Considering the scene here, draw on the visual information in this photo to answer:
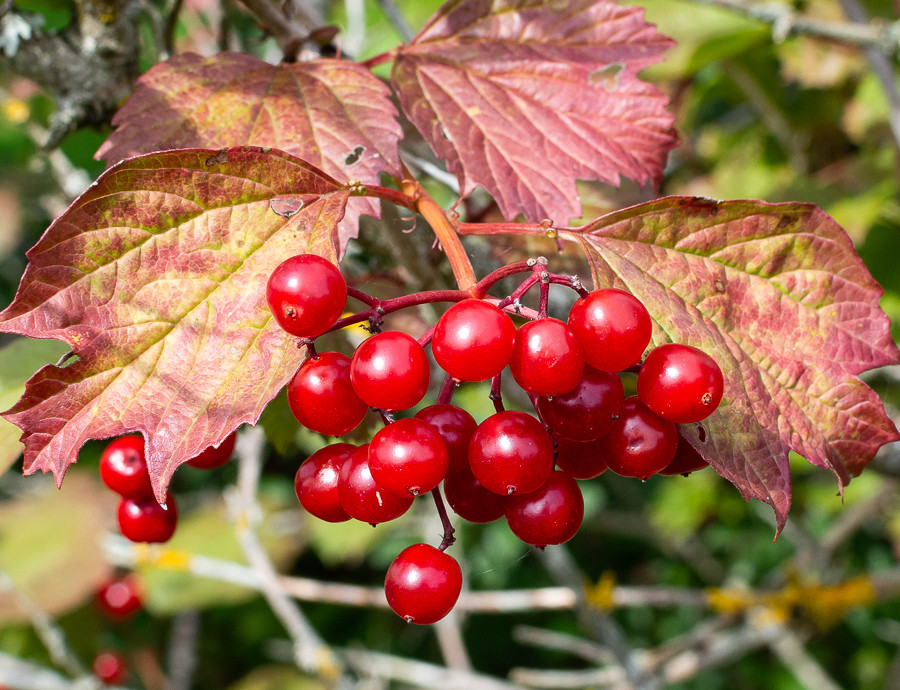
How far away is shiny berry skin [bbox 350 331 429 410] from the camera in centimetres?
61

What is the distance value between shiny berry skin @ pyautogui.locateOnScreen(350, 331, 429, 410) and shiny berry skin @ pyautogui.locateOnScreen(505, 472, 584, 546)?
155mm

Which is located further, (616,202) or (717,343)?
(616,202)

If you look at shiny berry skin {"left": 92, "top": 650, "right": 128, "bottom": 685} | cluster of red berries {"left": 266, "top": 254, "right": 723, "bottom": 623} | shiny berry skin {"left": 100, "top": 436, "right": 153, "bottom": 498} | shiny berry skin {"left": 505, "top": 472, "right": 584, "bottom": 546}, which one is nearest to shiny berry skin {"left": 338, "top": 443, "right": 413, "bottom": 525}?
cluster of red berries {"left": 266, "top": 254, "right": 723, "bottom": 623}

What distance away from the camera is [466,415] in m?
0.69

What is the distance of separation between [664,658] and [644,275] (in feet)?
4.77

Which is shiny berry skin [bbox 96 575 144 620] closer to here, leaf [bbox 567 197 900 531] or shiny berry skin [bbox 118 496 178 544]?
shiny berry skin [bbox 118 496 178 544]

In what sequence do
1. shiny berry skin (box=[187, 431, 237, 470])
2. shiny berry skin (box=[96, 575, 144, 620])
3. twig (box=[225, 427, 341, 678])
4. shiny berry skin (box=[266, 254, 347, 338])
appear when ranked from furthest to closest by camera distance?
shiny berry skin (box=[96, 575, 144, 620]) → twig (box=[225, 427, 341, 678]) → shiny berry skin (box=[187, 431, 237, 470]) → shiny berry skin (box=[266, 254, 347, 338])

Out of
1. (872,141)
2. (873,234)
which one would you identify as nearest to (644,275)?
(873,234)

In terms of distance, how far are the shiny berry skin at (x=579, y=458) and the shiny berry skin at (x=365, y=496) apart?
0.18 metres

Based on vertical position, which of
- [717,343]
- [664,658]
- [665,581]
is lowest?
[665,581]

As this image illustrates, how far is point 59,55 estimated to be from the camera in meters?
1.15

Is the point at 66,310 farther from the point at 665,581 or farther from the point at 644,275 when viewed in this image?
the point at 665,581

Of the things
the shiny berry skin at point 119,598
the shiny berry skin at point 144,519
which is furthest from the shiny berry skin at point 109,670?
the shiny berry skin at point 144,519

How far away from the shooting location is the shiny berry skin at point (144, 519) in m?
0.91
